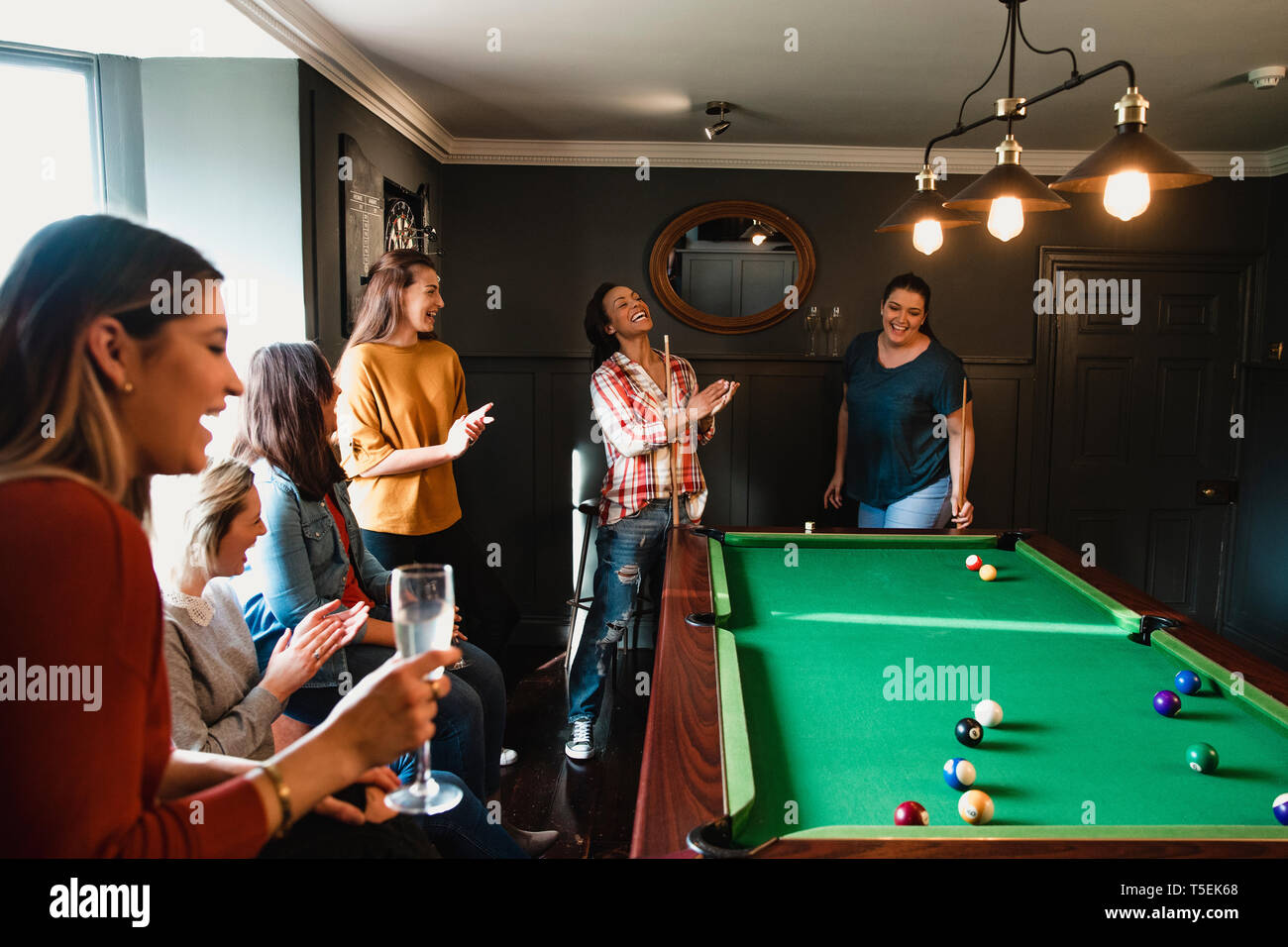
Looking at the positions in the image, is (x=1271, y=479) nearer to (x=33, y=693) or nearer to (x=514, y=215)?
(x=514, y=215)

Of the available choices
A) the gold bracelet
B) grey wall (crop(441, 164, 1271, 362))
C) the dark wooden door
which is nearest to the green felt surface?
the gold bracelet

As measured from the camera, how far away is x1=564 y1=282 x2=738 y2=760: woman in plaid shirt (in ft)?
10.5

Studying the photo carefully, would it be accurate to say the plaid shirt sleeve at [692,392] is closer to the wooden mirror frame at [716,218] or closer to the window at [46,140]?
the wooden mirror frame at [716,218]

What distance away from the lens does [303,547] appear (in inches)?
83.1

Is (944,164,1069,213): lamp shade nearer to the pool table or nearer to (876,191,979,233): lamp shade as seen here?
(876,191,979,233): lamp shade

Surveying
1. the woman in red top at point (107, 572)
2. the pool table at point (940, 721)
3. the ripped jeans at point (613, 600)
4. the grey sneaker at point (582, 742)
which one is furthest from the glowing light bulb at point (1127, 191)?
the grey sneaker at point (582, 742)

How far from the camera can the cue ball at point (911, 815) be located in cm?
118

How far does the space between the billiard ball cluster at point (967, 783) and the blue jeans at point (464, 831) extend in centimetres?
90

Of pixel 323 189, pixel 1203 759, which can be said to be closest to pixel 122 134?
pixel 323 189

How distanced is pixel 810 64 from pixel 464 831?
8.58 feet

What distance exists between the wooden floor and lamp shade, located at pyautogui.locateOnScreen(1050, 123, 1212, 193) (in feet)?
6.67

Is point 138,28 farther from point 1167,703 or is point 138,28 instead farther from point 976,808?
point 1167,703
